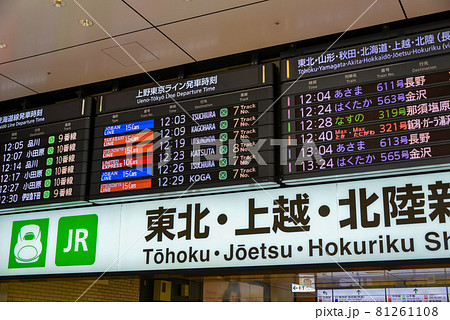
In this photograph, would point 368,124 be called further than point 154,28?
No

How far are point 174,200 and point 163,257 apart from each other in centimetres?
46

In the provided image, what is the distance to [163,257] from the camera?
411cm

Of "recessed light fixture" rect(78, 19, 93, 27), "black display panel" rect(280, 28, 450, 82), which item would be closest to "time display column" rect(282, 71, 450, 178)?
"black display panel" rect(280, 28, 450, 82)

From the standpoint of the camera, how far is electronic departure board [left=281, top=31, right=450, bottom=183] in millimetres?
3371

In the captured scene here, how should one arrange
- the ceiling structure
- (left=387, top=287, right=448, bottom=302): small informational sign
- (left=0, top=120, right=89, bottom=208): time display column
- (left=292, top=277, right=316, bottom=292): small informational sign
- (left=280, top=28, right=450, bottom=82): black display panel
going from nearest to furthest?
(left=280, top=28, right=450, bottom=82): black display panel < the ceiling structure < (left=0, top=120, right=89, bottom=208): time display column < (left=387, top=287, right=448, bottom=302): small informational sign < (left=292, top=277, right=316, bottom=292): small informational sign

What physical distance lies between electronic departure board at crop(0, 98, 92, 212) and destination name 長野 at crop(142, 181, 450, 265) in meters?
0.76

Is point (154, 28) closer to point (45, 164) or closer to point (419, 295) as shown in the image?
point (45, 164)

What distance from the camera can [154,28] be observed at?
13.2 feet

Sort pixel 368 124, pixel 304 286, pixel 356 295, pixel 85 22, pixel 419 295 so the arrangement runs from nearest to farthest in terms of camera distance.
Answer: pixel 368 124 → pixel 85 22 → pixel 419 295 → pixel 304 286 → pixel 356 295

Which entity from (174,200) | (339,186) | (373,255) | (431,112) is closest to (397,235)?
(373,255)

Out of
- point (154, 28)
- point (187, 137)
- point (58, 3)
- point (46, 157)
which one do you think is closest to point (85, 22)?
point (58, 3)

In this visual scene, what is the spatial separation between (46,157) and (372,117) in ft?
9.10

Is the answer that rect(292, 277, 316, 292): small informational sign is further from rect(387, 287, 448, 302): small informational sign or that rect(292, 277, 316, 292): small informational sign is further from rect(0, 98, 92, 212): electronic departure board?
rect(0, 98, 92, 212): electronic departure board

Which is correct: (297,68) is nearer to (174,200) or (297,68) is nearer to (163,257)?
(174,200)
